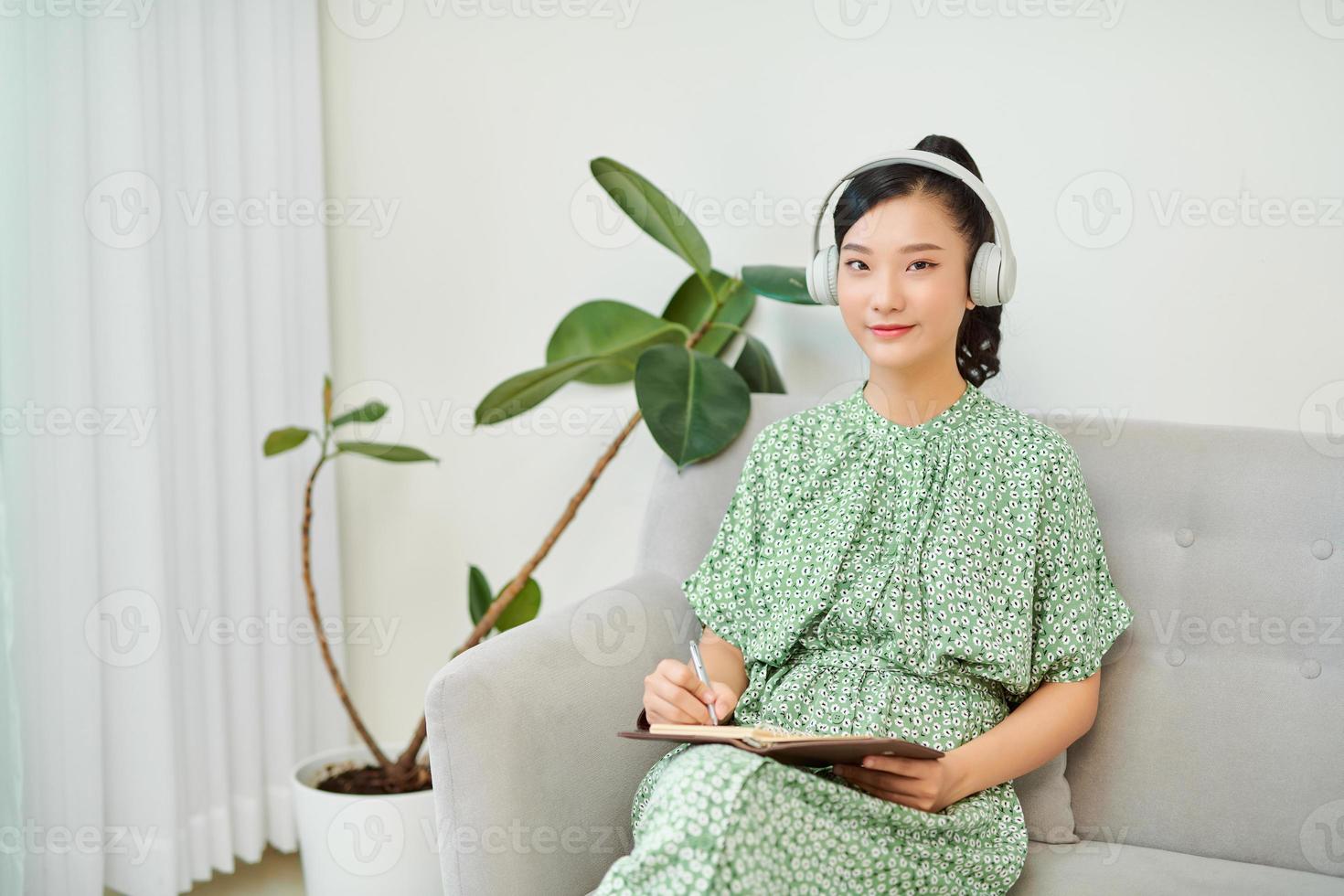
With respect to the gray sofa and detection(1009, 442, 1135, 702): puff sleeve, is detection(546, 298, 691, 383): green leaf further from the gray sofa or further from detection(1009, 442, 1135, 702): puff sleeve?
detection(1009, 442, 1135, 702): puff sleeve

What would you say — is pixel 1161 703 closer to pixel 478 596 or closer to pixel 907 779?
pixel 907 779

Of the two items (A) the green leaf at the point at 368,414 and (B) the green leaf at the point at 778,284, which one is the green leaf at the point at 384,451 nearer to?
(A) the green leaf at the point at 368,414

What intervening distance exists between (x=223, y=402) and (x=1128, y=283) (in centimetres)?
157

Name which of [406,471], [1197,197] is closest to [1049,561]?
[1197,197]

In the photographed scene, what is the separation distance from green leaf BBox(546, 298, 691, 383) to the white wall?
18cm

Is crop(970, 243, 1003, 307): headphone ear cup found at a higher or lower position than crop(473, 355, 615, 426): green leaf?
higher

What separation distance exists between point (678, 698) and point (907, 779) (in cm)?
24

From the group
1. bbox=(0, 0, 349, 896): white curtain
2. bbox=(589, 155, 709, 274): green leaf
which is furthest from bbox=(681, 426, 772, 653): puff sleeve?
bbox=(0, 0, 349, 896): white curtain

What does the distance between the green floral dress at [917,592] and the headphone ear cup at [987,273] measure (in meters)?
0.14

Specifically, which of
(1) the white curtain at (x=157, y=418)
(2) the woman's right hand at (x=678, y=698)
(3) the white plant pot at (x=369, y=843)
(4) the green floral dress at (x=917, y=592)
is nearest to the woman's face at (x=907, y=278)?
(4) the green floral dress at (x=917, y=592)

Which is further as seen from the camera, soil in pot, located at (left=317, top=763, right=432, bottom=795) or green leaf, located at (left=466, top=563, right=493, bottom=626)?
green leaf, located at (left=466, top=563, right=493, bottom=626)

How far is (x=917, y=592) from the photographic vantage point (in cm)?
133

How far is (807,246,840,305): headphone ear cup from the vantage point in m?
1.42

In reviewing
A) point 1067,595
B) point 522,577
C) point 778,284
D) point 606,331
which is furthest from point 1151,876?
point 606,331
